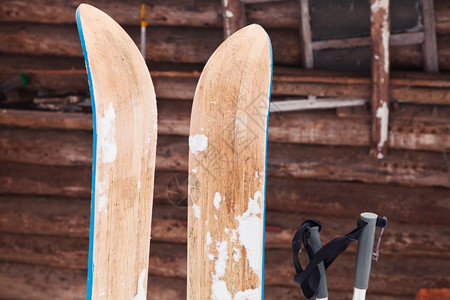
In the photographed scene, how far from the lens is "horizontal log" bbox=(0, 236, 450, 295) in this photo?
13.1 feet

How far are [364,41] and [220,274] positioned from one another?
2.39m

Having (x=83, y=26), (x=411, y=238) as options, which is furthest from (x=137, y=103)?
(x=411, y=238)

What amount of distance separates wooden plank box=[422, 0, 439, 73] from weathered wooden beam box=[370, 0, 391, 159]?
31 cm

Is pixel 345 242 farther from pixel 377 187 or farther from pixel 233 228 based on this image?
pixel 377 187

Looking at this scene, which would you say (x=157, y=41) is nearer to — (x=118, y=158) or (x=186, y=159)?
(x=186, y=159)

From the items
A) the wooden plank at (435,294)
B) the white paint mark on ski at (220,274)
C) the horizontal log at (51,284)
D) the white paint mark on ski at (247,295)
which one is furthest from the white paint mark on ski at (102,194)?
the horizontal log at (51,284)

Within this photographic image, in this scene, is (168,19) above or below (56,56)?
above

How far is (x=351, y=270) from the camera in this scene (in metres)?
4.09

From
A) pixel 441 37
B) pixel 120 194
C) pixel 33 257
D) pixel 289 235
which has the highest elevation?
pixel 441 37

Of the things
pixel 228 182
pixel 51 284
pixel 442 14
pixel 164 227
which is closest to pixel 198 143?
pixel 228 182

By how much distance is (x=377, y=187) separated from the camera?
3.96m

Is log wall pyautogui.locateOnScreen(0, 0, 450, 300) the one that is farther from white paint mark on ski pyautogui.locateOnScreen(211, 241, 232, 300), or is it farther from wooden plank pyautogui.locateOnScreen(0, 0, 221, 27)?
white paint mark on ski pyautogui.locateOnScreen(211, 241, 232, 300)

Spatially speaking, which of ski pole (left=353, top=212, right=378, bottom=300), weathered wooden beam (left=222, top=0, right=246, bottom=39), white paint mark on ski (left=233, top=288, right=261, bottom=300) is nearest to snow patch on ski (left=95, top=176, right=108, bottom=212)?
white paint mark on ski (left=233, top=288, right=261, bottom=300)

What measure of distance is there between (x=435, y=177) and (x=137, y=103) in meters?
2.99
